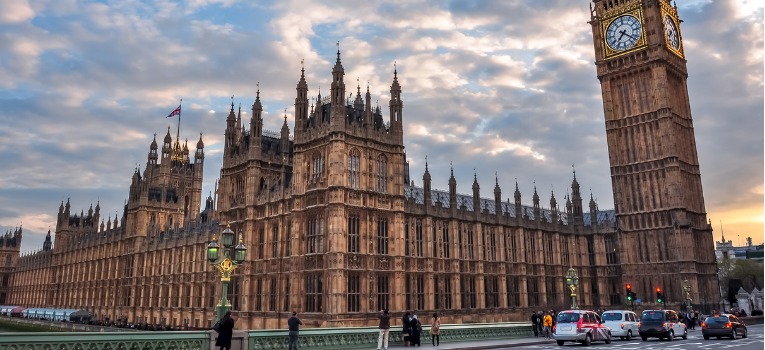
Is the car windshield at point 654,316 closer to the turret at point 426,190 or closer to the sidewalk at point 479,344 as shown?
the sidewalk at point 479,344

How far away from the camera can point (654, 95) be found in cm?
6512

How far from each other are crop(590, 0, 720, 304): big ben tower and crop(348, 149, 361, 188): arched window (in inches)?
1457

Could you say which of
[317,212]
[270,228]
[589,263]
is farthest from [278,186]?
[589,263]

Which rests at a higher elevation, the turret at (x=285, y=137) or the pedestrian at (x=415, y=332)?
the turret at (x=285, y=137)

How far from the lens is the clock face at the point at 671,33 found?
68.2 metres

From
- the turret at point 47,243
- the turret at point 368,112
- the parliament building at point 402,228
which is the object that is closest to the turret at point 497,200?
the parliament building at point 402,228

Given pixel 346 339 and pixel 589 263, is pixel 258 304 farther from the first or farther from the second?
pixel 589 263

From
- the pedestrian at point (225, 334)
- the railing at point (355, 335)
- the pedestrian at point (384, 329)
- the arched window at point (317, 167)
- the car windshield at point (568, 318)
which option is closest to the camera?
the pedestrian at point (225, 334)

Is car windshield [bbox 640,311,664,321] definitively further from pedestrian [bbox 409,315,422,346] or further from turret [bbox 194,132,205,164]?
turret [bbox 194,132,205,164]

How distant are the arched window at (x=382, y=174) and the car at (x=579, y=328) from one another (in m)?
18.9

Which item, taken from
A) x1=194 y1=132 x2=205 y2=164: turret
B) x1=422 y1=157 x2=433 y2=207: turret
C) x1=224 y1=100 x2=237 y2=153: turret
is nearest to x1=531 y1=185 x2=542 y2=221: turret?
x1=422 y1=157 x2=433 y2=207: turret

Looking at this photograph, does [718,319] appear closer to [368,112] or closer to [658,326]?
[658,326]

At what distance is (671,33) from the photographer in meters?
69.5

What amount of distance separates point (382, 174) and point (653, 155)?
36.5m
